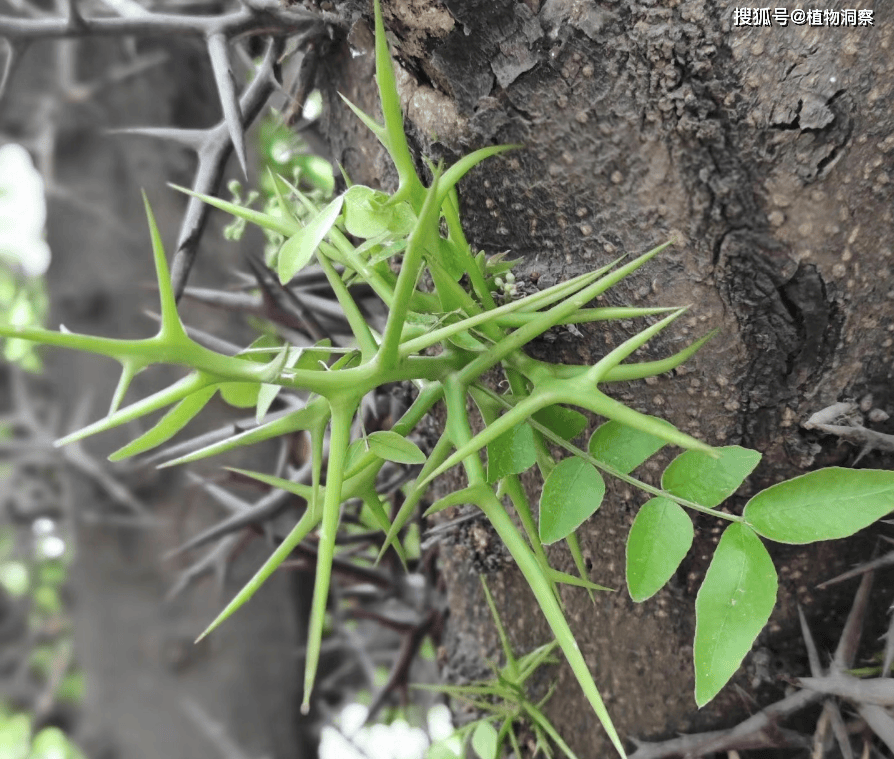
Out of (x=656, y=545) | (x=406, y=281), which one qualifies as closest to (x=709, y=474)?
(x=656, y=545)

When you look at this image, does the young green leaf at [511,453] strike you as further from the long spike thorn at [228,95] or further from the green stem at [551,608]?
the long spike thorn at [228,95]

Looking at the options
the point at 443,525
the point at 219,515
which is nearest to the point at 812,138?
the point at 443,525

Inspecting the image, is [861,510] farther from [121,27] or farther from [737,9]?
[121,27]

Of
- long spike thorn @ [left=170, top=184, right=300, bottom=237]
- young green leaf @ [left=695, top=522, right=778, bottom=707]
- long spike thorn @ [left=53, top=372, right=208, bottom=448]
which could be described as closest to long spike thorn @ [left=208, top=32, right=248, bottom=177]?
long spike thorn @ [left=170, top=184, right=300, bottom=237]

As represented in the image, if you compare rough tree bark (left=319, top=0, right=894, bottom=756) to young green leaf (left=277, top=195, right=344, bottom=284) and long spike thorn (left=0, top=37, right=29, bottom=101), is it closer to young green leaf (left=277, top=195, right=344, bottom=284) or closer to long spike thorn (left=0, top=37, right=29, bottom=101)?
young green leaf (left=277, top=195, right=344, bottom=284)

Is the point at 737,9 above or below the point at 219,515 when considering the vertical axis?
above

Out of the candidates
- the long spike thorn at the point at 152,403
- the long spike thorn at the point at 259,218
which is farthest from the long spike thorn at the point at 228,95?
the long spike thorn at the point at 152,403
